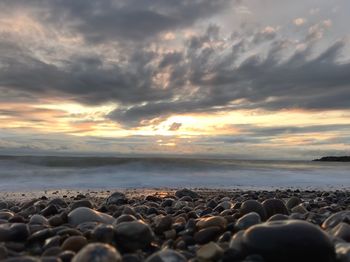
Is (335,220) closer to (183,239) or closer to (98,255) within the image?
(183,239)

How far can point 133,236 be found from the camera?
2.98m

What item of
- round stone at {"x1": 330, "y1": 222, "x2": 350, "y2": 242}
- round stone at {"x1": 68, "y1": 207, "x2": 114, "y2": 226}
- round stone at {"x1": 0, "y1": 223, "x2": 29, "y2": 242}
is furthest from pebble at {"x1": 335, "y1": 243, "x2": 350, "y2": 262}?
round stone at {"x1": 0, "y1": 223, "x2": 29, "y2": 242}

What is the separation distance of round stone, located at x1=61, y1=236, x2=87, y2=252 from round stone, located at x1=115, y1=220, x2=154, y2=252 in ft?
0.96

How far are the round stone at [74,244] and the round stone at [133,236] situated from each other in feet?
0.96

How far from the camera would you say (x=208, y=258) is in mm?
2504

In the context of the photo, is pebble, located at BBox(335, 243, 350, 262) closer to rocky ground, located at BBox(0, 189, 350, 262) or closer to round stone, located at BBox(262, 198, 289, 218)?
rocky ground, located at BBox(0, 189, 350, 262)

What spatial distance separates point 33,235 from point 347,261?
2.27 metres

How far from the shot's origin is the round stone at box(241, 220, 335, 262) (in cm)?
242

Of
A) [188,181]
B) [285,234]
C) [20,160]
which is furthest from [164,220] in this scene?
[20,160]

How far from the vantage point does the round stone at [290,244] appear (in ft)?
7.95

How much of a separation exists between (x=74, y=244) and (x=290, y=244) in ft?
4.63

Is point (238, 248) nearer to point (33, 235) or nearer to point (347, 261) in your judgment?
point (347, 261)

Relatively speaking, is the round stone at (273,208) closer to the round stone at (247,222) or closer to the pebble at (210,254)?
the round stone at (247,222)

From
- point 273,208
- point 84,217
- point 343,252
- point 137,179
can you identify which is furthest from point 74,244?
point 137,179
